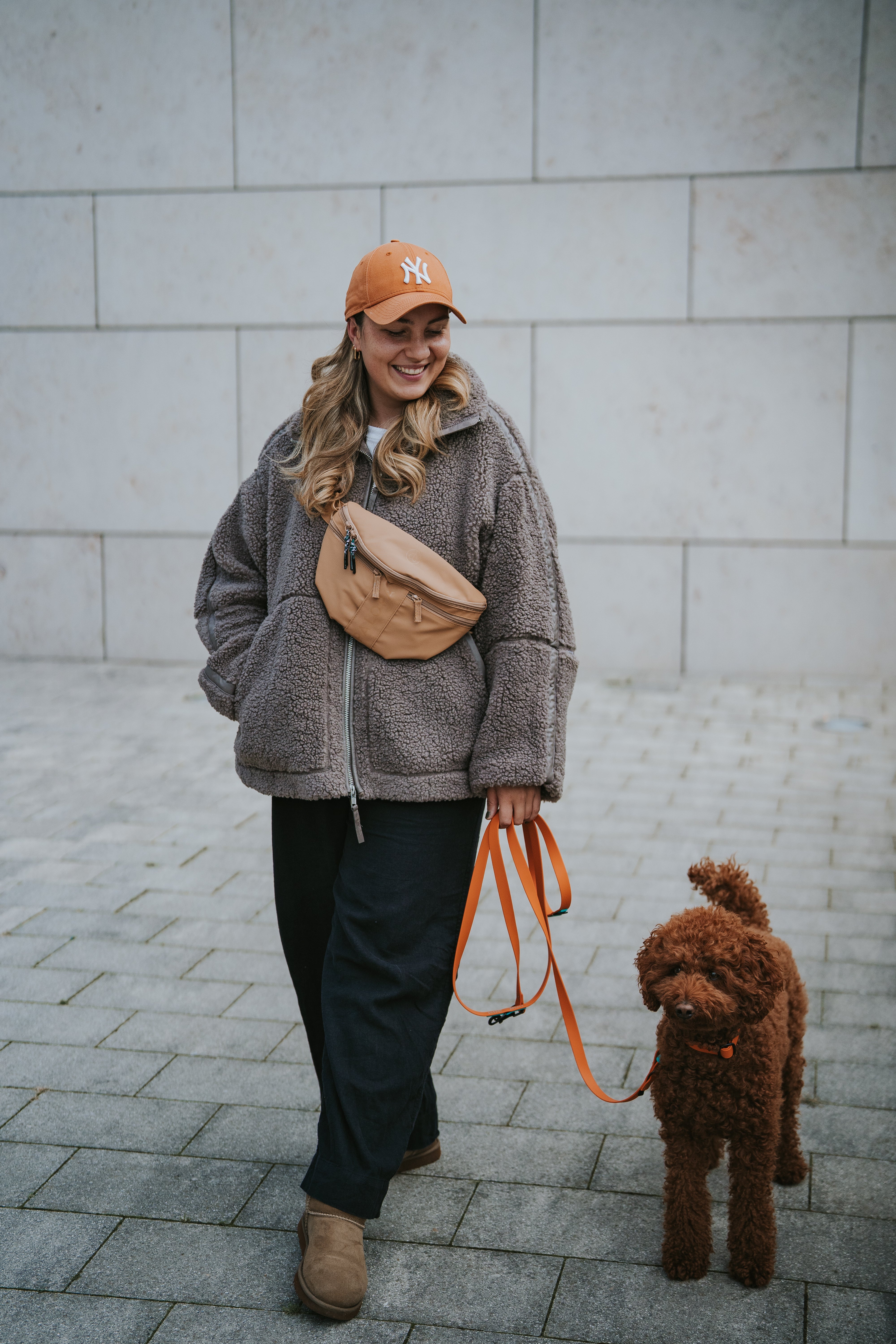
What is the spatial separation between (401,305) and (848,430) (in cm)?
678

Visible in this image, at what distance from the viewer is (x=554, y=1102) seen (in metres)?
3.49

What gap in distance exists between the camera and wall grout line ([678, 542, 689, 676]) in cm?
910

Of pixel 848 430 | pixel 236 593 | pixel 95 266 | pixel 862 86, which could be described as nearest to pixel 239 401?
pixel 95 266

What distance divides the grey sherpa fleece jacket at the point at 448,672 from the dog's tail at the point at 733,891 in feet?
1.42

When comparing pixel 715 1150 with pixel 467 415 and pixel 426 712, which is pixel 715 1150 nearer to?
pixel 426 712

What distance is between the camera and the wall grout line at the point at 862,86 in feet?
27.6

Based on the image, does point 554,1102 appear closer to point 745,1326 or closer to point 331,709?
point 745,1326

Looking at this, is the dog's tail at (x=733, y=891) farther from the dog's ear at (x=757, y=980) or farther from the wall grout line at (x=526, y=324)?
the wall grout line at (x=526, y=324)

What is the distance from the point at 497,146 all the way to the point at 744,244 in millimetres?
1807

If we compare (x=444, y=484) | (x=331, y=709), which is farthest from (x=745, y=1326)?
(x=444, y=484)

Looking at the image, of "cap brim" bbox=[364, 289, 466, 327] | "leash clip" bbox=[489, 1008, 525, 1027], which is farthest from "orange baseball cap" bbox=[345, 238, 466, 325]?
"leash clip" bbox=[489, 1008, 525, 1027]

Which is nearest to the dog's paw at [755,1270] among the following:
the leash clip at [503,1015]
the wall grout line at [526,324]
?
the leash clip at [503,1015]

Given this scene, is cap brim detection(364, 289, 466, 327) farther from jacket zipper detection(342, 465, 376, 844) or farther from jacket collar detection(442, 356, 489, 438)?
jacket zipper detection(342, 465, 376, 844)

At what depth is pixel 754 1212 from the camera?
266cm
